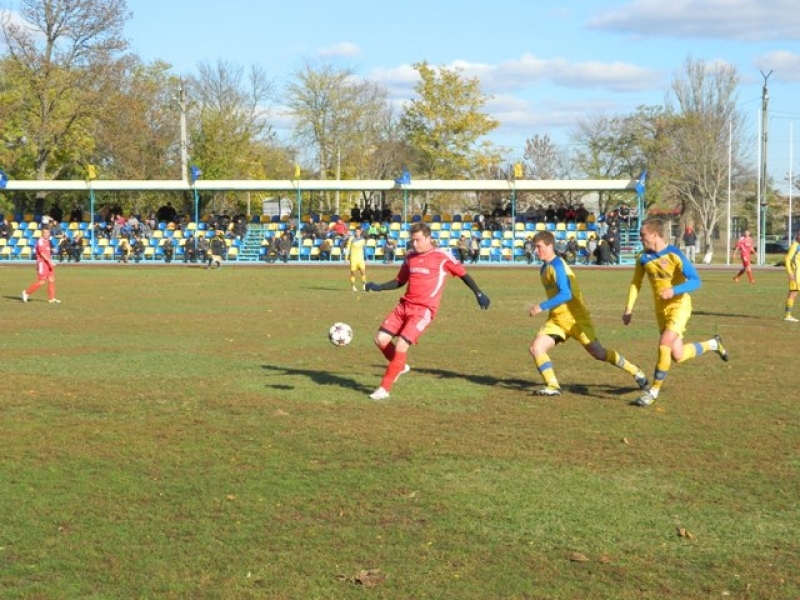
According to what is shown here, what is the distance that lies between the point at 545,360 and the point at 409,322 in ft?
4.97

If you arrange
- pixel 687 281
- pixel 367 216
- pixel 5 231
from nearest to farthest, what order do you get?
pixel 687 281 → pixel 367 216 → pixel 5 231

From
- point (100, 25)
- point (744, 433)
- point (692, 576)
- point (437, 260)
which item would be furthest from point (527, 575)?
point (100, 25)

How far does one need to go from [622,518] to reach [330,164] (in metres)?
63.6

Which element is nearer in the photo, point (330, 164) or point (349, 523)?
point (349, 523)

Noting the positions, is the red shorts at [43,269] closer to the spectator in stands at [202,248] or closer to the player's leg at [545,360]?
the player's leg at [545,360]

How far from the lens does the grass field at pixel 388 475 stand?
5.68m

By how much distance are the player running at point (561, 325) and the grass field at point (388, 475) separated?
0.33 m

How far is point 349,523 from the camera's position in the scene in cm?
657

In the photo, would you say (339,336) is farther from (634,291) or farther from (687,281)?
(687,281)

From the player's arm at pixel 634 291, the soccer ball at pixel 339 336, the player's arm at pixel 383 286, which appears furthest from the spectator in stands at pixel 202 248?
the player's arm at pixel 634 291

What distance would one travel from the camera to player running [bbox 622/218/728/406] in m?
10.8

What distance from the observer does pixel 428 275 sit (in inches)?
441

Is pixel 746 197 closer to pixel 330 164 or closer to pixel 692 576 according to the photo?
pixel 330 164

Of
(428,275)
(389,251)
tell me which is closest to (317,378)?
(428,275)
